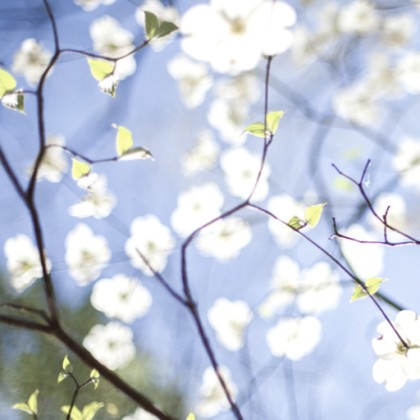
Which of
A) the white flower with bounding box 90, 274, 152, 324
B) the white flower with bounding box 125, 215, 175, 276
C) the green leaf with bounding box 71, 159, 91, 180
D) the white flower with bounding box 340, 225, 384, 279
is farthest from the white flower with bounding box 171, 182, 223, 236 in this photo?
the green leaf with bounding box 71, 159, 91, 180

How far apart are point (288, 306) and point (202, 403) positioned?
202 millimetres

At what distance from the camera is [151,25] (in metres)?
0.47

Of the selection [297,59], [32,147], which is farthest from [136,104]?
[297,59]

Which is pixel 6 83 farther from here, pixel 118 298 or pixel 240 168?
pixel 240 168

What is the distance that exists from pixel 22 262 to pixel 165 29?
1.13 feet

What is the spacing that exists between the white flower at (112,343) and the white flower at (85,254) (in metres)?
0.08

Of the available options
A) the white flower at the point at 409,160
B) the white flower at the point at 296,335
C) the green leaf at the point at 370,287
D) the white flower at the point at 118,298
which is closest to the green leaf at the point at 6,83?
the green leaf at the point at 370,287

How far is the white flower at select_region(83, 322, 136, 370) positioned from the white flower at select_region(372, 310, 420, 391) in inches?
18.2

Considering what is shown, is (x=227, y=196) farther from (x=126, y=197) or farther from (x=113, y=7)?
(x=113, y=7)

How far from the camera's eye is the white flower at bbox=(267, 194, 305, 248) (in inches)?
37.4

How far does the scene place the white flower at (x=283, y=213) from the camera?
95 cm

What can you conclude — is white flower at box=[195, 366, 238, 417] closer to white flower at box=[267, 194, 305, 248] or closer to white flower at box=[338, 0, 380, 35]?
white flower at box=[267, 194, 305, 248]

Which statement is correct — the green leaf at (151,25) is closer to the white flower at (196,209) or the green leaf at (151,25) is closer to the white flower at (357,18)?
the white flower at (196,209)

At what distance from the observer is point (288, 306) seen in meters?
0.95
